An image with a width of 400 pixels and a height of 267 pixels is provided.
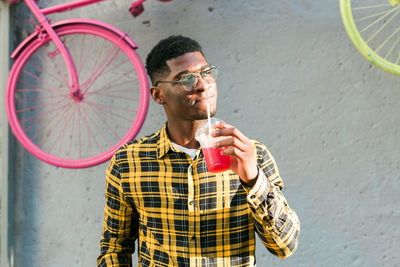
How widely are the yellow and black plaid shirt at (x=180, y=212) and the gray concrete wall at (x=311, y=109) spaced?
0.82 metres

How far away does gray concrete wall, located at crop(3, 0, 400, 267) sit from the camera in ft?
6.60

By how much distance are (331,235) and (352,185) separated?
295 mm

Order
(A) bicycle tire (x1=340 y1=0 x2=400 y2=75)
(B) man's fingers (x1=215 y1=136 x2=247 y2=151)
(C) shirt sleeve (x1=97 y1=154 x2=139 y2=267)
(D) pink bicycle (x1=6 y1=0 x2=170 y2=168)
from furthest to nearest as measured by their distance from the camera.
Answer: (D) pink bicycle (x1=6 y1=0 x2=170 y2=168), (A) bicycle tire (x1=340 y1=0 x2=400 y2=75), (C) shirt sleeve (x1=97 y1=154 x2=139 y2=267), (B) man's fingers (x1=215 y1=136 x2=247 y2=151)

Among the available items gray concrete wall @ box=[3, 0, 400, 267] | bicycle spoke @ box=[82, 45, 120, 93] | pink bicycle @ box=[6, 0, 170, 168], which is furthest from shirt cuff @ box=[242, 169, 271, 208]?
bicycle spoke @ box=[82, 45, 120, 93]

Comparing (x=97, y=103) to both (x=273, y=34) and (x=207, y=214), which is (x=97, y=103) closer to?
(x=273, y=34)

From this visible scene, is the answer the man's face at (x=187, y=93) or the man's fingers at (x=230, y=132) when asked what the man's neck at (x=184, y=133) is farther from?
the man's fingers at (x=230, y=132)

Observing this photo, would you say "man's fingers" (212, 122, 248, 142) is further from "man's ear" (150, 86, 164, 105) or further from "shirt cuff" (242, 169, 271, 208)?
"man's ear" (150, 86, 164, 105)

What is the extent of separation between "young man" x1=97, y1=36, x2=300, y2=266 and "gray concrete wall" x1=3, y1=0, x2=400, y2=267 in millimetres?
807

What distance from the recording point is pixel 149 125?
7.41ft

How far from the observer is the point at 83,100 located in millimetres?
2338

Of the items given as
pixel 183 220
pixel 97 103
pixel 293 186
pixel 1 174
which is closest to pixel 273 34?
pixel 293 186

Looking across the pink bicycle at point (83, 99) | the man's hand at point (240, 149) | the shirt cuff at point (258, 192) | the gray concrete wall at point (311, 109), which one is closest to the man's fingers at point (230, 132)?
the man's hand at point (240, 149)

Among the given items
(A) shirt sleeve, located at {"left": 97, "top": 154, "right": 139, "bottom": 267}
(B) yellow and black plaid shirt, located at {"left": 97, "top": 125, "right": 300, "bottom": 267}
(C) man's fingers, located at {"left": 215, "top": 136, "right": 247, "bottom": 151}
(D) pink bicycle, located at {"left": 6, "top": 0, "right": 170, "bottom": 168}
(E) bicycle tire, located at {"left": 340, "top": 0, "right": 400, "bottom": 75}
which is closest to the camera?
Answer: (C) man's fingers, located at {"left": 215, "top": 136, "right": 247, "bottom": 151}

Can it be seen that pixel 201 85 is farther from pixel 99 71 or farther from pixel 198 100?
pixel 99 71
